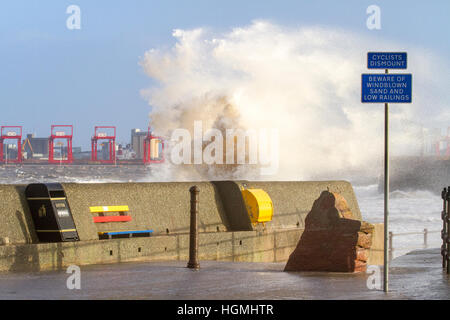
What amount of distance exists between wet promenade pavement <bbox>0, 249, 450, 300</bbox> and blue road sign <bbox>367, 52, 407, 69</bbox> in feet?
9.48

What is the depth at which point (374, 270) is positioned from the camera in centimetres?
1313

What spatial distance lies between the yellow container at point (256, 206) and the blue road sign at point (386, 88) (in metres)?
7.66

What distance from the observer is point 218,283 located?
11617mm

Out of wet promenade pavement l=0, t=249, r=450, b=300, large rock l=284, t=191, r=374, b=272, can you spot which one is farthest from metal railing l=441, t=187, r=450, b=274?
large rock l=284, t=191, r=374, b=272

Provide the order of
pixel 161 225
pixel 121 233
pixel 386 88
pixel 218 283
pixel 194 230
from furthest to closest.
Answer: pixel 161 225 < pixel 121 233 < pixel 194 230 < pixel 218 283 < pixel 386 88

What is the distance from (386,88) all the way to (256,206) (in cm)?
775

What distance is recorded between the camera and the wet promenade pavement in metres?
10.2

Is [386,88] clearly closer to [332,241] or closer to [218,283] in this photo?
[332,241]

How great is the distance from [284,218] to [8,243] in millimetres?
7695

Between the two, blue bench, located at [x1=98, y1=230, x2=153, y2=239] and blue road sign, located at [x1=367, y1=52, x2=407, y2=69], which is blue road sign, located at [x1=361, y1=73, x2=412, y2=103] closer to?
blue road sign, located at [x1=367, y1=52, x2=407, y2=69]

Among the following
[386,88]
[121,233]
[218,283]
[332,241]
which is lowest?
[218,283]

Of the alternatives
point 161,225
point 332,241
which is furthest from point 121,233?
point 332,241

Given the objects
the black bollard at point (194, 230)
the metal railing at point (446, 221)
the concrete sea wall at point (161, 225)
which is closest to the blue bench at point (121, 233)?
the concrete sea wall at point (161, 225)
